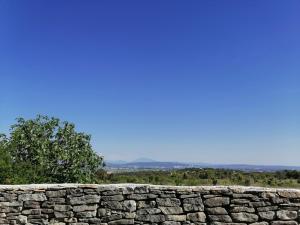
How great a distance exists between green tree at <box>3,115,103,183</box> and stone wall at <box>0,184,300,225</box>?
841 centimetres

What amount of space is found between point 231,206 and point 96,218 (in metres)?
2.40

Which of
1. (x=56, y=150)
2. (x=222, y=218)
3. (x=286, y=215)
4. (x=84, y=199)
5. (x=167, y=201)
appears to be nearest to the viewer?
(x=286, y=215)

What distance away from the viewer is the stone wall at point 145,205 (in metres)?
8.64

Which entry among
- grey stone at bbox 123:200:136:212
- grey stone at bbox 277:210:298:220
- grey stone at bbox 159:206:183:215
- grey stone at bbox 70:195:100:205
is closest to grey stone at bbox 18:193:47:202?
grey stone at bbox 70:195:100:205

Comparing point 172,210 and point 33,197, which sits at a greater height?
point 33,197

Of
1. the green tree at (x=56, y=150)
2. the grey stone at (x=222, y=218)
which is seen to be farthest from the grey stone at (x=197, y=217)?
the green tree at (x=56, y=150)

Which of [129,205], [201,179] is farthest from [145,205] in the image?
[201,179]

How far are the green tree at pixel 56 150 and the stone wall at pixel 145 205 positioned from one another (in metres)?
8.41

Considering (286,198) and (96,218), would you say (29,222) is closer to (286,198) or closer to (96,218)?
(96,218)

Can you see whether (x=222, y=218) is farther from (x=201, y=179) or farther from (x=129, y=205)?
(x=201, y=179)

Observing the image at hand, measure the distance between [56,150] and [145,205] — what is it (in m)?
10.8

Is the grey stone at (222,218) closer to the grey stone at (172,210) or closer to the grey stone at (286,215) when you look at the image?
the grey stone at (172,210)

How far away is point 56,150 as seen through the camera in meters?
19.1

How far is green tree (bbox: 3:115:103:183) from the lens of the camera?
18.5 meters
